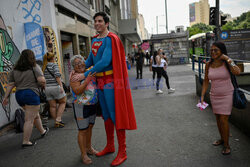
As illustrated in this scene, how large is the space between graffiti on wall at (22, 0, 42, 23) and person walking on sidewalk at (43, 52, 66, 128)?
7.25ft

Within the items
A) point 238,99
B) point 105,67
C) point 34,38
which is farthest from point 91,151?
point 34,38

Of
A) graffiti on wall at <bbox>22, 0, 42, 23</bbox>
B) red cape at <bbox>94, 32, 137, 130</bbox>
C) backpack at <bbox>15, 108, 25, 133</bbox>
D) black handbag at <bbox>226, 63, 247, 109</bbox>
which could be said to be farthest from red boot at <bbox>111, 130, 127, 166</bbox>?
graffiti on wall at <bbox>22, 0, 42, 23</bbox>

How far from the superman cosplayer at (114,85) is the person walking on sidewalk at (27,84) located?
1.27m

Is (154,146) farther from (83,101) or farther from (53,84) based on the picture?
(53,84)

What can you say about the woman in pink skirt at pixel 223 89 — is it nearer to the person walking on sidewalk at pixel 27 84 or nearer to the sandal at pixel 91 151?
the sandal at pixel 91 151

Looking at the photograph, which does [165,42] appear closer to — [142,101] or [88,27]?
[88,27]

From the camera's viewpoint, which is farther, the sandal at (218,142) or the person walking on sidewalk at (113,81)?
the sandal at (218,142)

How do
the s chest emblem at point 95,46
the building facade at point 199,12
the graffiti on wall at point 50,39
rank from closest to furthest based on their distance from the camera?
the s chest emblem at point 95,46 < the graffiti on wall at point 50,39 < the building facade at point 199,12

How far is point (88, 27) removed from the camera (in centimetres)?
1274

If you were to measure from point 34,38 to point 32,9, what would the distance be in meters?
→ 1.02

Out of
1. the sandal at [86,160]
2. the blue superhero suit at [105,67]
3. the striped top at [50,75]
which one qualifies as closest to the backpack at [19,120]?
the striped top at [50,75]

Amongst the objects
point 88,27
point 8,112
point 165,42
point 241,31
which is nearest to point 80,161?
point 8,112

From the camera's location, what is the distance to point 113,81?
3.11m

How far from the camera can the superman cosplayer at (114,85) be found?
9.96ft
